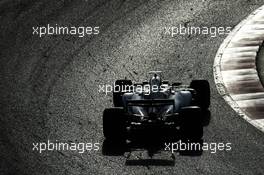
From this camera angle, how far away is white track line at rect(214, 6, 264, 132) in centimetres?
2234

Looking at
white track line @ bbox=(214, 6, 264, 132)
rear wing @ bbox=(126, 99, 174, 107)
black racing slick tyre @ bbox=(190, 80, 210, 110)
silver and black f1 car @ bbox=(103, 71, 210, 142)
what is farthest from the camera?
white track line @ bbox=(214, 6, 264, 132)

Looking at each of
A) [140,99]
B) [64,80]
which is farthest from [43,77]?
[140,99]

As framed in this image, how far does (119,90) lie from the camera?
22.3 m

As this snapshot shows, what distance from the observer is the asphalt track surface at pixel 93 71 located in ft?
64.3

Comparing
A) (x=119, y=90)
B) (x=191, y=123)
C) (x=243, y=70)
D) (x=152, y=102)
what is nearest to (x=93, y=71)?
(x=119, y=90)

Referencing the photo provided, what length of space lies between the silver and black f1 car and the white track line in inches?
69.9

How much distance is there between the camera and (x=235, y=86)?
2394cm

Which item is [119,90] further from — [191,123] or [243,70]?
[243,70]

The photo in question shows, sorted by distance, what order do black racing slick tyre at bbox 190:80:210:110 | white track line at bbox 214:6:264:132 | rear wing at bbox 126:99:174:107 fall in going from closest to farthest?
1. rear wing at bbox 126:99:174:107
2. black racing slick tyre at bbox 190:80:210:110
3. white track line at bbox 214:6:264:132

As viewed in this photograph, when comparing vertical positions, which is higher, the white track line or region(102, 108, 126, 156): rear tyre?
the white track line

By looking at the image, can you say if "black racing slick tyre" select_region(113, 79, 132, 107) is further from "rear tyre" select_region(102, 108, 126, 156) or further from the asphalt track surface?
"rear tyre" select_region(102, 108, 126, 156)

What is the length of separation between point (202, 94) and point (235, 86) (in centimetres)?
219

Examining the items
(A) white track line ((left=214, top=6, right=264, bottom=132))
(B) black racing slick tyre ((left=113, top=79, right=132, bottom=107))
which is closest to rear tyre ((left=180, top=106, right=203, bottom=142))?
(A) white track line ((left=214, top=6, right=264, bottom=132))

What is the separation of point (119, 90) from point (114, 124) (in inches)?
89.3
